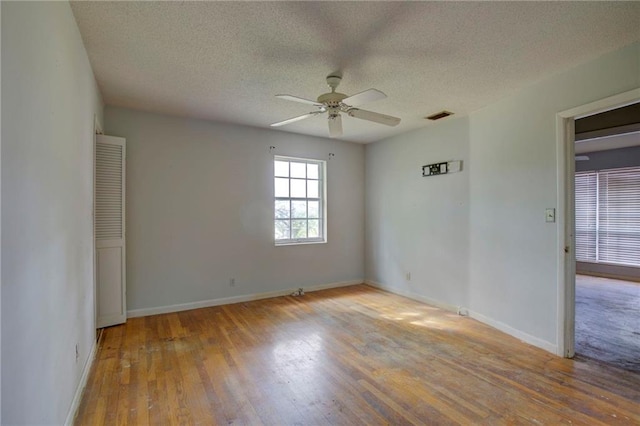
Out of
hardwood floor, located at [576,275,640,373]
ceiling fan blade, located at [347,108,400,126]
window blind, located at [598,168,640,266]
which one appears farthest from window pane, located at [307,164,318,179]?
window blind, located at [598,168,640,266]

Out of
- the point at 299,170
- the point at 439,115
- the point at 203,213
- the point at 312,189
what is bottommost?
the point at 203,213

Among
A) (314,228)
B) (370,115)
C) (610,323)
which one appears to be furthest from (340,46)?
(610,323)

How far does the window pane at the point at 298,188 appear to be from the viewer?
16.3ft

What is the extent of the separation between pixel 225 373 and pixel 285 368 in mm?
472

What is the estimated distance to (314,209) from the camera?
521 centimetres

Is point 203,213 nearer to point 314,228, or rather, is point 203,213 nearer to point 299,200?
point 299,200

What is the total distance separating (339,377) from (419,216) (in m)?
2.81

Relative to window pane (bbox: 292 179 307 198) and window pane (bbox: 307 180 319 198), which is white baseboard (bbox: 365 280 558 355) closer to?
window pane (bbox: 307 180 319 198)

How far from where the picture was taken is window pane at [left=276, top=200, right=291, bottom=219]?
4.81 meters

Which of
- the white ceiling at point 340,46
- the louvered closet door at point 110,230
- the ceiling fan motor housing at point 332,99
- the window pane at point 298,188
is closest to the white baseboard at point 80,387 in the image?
the louvered closet door at point 110,230

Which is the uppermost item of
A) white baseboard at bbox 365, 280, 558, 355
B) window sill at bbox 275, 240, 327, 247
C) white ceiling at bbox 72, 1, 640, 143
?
white ceiling at bbox 72, 1, 640, 143

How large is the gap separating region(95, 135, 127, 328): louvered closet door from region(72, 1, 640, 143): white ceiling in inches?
25.5

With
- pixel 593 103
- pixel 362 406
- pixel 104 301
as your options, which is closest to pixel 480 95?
pixel 593 103

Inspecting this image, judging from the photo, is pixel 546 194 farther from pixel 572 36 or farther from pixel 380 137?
pixel 380 137
